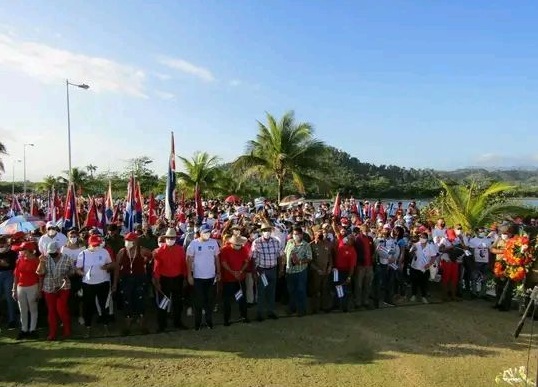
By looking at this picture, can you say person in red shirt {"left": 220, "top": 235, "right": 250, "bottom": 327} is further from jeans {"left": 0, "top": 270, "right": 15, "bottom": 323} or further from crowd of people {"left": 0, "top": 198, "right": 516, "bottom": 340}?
jeans {"left": 0, "top": 270, "right": 15, "bottom": 323}

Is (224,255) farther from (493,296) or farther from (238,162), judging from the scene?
(238,162)

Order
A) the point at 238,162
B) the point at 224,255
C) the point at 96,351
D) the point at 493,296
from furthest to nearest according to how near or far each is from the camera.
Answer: the point at 238,162
the point at 493,296
the point at 224,255
the point at 96,351

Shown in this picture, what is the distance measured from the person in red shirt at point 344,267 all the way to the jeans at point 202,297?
272 centimetres

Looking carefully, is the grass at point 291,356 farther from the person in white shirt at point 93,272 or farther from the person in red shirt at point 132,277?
the person in white shirt at point 93,272

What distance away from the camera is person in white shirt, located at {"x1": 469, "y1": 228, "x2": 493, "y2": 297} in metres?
11.5

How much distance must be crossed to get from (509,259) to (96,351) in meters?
6.35

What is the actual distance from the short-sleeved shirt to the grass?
3.50ft

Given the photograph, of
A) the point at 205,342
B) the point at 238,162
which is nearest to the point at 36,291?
the point at 205,342

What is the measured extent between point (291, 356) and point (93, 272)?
12.2 ft

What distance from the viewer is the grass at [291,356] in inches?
259

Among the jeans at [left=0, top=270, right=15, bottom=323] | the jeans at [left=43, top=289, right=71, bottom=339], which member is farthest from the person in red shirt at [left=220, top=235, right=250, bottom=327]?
the jeans at [left=0, top=270, right=15, bottom=323]

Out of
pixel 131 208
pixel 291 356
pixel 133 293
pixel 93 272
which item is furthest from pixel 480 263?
pixel 131 208

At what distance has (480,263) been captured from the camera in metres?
11.5

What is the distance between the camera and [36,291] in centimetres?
805
